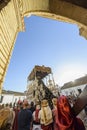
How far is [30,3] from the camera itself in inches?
238

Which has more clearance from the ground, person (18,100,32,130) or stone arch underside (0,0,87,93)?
stone arch underside (0,0,87,93)

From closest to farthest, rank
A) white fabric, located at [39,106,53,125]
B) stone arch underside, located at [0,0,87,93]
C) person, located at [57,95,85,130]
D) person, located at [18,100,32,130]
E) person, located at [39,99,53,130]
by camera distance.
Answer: person, located at [57,95,85,130] → person, located at [39,99,53,130] → white fabric, located at [39,106,53,125] → person, located at [18,100,32,130] → stone arch underside, located at [0,0,87,93]

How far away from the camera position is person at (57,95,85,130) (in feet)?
5.18

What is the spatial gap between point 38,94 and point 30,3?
14843 millimetres

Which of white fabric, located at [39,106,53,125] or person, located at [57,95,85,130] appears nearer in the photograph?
person, located at [57,95,85,130]

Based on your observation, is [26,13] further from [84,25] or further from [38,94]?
[38,94]

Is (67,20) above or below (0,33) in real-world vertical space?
above

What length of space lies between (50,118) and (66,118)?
3184 mm

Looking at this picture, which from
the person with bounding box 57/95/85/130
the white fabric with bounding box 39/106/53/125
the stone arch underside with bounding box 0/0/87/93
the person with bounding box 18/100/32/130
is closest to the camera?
the person with bounding box 57/95/85/130

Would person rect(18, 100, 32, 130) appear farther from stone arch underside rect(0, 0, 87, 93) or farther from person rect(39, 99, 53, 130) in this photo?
stone arch underside rect(0, 0, 87, 93)

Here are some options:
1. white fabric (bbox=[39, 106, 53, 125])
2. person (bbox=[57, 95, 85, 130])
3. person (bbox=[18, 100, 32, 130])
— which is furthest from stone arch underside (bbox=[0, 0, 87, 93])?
person (bbox=[57, 95, 85, 130])

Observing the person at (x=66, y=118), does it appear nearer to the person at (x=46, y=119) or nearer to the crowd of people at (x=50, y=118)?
the crowd of people at (x=50, y=118)

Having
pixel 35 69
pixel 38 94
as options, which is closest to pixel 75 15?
pixel 38 94

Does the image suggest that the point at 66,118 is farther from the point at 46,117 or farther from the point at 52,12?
the point at 52,12
